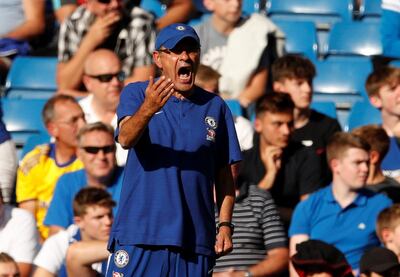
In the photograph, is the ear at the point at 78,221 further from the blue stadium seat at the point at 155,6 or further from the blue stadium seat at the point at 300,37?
the blue stadium seat at the point at 155,6

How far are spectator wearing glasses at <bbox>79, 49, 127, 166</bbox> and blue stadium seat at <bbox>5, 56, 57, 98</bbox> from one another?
3.94 feet

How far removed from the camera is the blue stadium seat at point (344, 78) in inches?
370

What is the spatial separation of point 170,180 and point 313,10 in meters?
6.15

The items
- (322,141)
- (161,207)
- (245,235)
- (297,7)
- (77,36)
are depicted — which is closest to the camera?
(161,207)

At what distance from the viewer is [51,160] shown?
8.08m

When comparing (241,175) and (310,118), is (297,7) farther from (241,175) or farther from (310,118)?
(241,175)

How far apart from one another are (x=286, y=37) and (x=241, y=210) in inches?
124

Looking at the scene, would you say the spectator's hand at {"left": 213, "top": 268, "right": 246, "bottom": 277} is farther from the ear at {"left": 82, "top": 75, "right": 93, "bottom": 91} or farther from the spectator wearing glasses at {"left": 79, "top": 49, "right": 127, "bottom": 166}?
the ear at {"left": 82, "top": 75, "right": 93, "bottom": 91}

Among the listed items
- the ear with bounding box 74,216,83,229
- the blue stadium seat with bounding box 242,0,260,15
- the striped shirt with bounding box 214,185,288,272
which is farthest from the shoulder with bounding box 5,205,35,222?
the blue stadium seat with bounding box 242,0,260,15

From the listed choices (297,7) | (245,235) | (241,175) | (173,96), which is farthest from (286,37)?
(173,96)

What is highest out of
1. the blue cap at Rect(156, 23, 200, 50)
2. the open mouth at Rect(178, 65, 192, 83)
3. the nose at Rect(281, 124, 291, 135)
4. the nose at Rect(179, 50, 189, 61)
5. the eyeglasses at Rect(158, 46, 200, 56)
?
the blue cap at Rect(156, 23, 200, 50)

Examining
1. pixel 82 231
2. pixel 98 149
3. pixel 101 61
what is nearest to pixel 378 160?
pixel 98 149

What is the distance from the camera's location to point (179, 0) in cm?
986

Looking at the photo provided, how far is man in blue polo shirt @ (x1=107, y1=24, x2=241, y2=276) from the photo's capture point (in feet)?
15.1
